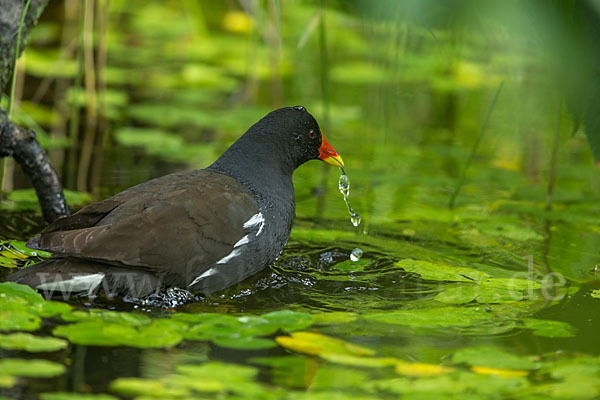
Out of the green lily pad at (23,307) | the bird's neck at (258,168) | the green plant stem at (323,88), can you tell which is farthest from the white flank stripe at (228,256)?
the green plant stem at (323,88)

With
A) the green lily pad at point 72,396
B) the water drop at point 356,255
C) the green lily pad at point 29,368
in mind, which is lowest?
the green lily pad at point 72,396

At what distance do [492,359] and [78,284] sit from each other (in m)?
1.86

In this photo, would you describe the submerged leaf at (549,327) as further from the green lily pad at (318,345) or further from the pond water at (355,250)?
the green lily pad at (318,345)

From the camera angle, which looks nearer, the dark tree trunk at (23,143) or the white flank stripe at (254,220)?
the white flank stripe at (254,220)

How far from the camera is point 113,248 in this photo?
371 centimetres

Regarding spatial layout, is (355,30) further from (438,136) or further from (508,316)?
(508,316)

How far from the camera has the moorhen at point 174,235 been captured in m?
3.71

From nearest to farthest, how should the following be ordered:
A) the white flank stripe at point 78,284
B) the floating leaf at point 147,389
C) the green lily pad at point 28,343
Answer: the floating leaf at point 147,389
the green lily pad at point 28,343
the white flank stripe at point 78,284

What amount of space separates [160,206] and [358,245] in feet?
5.13

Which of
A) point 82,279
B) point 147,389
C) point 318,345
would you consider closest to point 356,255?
point 318,345

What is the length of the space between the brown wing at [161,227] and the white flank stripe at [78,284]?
0.12 metres

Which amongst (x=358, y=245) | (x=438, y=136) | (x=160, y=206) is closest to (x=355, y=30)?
(x=438, y=136)

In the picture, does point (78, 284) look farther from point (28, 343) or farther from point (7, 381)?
point (7, 381)

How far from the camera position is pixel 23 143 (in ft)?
15.4
